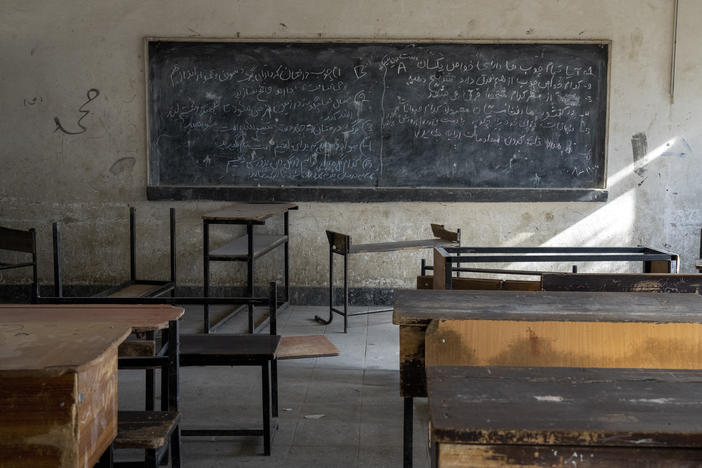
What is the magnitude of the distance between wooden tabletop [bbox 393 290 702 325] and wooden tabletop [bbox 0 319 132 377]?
87 cm

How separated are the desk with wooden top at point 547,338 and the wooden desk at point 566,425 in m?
0.69

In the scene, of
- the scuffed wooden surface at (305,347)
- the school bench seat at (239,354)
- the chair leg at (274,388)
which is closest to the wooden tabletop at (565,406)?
the school bench seat at (239,354)

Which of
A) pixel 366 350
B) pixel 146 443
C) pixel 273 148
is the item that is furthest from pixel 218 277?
pixel 146 443

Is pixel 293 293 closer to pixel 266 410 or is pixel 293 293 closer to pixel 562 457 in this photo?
pixel 266 410

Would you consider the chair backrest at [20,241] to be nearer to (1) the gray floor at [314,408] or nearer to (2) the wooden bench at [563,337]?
(1) the gray floor at [314,408]

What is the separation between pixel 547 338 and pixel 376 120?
3783 millimetres

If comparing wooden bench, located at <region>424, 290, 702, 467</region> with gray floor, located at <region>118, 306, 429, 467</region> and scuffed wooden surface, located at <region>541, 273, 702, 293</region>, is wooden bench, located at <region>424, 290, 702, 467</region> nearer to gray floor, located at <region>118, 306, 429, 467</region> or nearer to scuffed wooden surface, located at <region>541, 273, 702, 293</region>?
scuffed wooden surface, located at <region>541, 273, 702, 293</region>

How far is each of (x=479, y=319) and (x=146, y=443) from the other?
1.01 metres

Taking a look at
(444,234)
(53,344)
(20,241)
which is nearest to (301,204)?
(444,234)

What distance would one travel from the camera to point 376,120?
5.86 m

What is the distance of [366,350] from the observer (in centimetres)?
467

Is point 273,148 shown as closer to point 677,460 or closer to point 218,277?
point 218,277

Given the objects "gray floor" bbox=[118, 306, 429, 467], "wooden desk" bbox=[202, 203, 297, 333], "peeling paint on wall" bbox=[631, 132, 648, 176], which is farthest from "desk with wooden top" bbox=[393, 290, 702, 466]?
"peeling paint on wall" bbox=[631, 132, 648, 176]

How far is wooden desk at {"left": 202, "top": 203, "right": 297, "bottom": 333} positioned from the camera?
477cm
